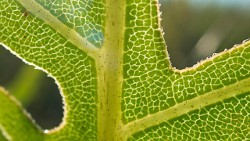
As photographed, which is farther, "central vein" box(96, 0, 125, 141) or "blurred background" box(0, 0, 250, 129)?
"blurred background" box(0, 0, 250, 129)

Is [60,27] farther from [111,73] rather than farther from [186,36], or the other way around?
[186,36]

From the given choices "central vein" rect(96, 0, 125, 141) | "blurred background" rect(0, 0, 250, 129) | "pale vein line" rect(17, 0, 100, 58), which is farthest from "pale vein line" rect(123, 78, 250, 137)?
"blurred background" rect(0, 0, 250, 129)

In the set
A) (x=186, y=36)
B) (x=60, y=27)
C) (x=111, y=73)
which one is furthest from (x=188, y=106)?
(x=186, y=36)

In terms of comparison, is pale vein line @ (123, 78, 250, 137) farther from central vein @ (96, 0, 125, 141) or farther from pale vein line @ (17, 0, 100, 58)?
pale vein line @ (17, 0, 100, 58)

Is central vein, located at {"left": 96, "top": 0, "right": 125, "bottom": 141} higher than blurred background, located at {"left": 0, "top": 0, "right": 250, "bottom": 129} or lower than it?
higher

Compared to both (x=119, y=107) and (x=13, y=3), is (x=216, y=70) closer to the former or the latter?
(x=119, y=107)

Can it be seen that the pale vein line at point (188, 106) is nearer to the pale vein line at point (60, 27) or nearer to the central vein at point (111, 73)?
the central vein at point (111, 73)
